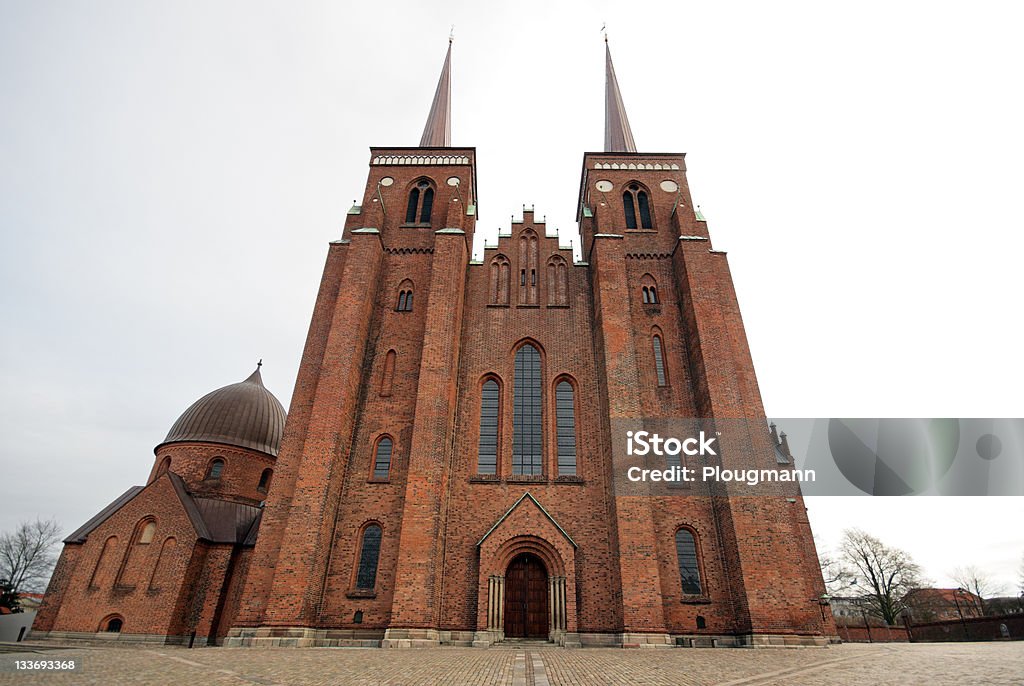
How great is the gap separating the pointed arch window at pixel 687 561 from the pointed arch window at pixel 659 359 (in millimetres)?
5551

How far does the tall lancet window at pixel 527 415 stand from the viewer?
19.6 m

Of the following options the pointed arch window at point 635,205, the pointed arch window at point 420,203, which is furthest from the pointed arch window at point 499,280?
the pointed arch window at point 635,205

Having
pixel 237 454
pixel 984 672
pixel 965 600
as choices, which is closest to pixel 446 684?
pixel 984 672

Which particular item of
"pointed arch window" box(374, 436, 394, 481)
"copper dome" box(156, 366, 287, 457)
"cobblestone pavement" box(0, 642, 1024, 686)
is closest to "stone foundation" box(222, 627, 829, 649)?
"cobblestone pavement" box(0, 642, 1024, 686)

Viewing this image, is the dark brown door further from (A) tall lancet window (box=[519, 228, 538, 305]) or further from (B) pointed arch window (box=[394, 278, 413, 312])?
(B) pointed arch window (box=[394, 278, 413, 312])

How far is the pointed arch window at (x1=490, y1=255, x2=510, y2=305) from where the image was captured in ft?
75.7

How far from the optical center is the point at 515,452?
1977 centimetres

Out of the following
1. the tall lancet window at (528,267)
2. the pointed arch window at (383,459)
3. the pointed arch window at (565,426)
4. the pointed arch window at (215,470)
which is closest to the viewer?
the pointed arch window at (383,459)

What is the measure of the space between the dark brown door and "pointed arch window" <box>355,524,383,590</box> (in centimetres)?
428

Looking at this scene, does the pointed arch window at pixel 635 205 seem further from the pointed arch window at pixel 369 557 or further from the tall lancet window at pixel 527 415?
the pointed arch window at pixel 369 557

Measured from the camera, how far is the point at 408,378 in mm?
20453

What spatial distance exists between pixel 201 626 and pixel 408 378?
41.6 ft

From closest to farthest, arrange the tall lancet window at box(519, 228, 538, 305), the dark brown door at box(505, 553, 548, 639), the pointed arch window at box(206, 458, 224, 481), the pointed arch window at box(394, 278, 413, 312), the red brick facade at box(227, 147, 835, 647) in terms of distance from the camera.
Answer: the red brick facade at box(227, 147, 835, 647), the dark brown door at box(505, 553, 548, 639), the pointed arch window at box(394, 278, 413, 312), the tall lancet window at box(519, 228, 538, 305), the pointed arch window at box(206, 458, 224, 481)

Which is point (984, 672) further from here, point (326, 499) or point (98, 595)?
point (98, 595)
